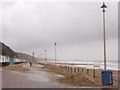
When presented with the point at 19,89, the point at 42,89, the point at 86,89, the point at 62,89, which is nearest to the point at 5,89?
the point at 19,89

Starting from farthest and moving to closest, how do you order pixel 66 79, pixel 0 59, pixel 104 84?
pixel 0 59, pixel 66 79, pixel 104 84

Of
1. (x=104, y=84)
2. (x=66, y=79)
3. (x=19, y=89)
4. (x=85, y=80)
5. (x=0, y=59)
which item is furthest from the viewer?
(x=0, y=59)

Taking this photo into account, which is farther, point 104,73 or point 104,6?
point 104,6

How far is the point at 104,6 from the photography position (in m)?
15.9

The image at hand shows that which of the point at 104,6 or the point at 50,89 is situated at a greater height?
the point at 104,6

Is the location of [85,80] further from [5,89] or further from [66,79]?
[5,89]

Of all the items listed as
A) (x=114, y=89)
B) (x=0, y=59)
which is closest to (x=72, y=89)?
(x=114, y=89)

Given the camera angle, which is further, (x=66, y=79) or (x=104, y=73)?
(x=66, y=79)

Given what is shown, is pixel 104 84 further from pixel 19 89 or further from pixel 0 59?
pixel 0 59

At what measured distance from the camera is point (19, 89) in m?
10.8

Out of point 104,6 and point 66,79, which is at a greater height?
point 104,6

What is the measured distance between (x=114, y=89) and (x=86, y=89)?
160cm

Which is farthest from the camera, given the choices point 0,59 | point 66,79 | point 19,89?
point 0,59

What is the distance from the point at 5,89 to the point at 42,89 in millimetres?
2131
